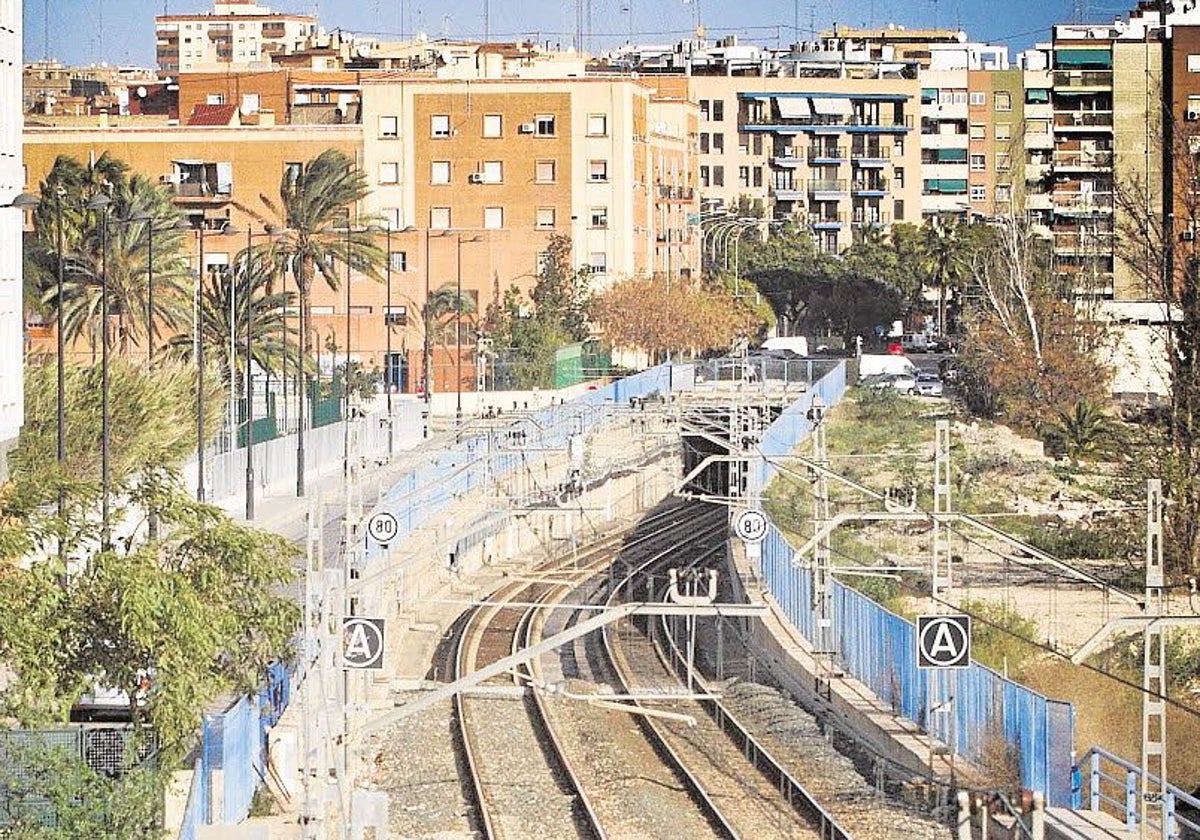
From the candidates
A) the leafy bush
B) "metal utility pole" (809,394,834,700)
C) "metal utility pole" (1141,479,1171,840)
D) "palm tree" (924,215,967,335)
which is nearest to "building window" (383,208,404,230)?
"palm tree" (924,215,967,335)

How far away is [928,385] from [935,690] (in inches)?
2576

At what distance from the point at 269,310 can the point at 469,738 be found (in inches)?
1475

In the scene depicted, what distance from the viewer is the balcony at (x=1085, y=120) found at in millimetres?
132125

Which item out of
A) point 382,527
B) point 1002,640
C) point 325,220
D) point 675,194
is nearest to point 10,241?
point 382,527

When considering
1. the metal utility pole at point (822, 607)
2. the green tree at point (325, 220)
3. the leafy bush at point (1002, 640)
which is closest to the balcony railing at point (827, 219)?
the green tree at point (325, 220)

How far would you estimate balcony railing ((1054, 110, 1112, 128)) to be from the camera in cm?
13212

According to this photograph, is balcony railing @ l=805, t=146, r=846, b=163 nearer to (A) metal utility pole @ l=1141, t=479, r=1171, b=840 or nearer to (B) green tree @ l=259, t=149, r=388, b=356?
(B) green tree @ l=259, t=149, r=388, b=356

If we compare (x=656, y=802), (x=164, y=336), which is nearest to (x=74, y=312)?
(x=164, y=336)

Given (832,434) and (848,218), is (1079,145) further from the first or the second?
(832,434)

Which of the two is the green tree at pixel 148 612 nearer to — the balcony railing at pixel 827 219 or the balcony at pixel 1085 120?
the balcony at pixel 1085 120

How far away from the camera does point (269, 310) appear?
67562mm

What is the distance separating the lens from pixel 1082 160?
437 feet

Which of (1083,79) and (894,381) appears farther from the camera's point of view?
(1083,79)

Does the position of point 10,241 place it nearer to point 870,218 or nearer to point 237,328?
point 237,328
